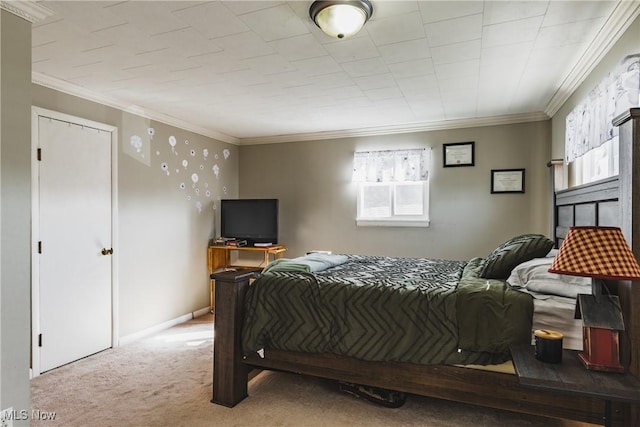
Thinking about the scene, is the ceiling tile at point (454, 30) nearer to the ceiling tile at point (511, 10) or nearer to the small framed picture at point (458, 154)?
the ceiling tile at point (511, 10)

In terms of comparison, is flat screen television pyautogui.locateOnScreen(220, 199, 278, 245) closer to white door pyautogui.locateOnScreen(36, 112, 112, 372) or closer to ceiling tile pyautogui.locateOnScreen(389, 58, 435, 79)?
white door pyautogui.locateOnScreen(36, 112, 112, 372)

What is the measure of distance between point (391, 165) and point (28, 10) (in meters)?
3.68

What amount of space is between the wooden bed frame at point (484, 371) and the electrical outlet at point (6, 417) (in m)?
1.08

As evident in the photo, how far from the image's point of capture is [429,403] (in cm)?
246

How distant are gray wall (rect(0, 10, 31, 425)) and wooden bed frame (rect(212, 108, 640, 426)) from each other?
Answer: 1058 millimetres

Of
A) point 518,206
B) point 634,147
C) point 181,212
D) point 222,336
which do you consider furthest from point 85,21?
point 518,206

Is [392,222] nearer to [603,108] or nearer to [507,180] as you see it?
[507,180]

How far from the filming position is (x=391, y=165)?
15.2ft

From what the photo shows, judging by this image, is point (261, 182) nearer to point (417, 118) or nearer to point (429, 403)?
point (417, 118)

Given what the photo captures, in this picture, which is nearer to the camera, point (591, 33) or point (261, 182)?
point (591, 33)

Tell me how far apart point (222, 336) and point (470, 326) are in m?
1.56

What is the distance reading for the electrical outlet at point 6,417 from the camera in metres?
1.92

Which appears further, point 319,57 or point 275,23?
point 319,57

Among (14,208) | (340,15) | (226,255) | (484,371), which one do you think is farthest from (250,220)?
(484,371)
